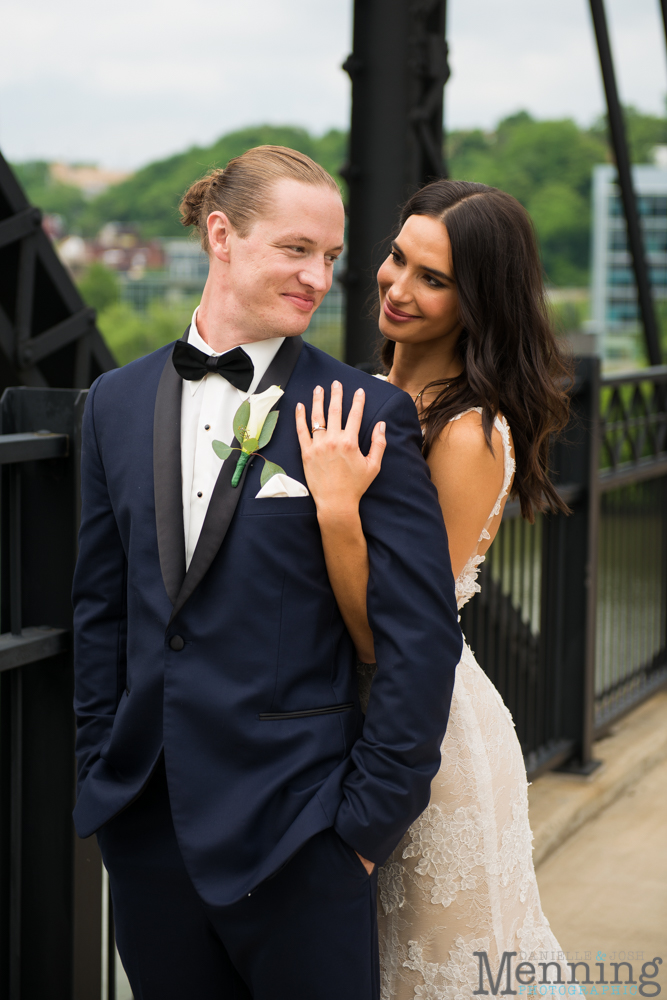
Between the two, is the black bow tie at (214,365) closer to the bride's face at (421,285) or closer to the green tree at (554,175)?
the bride's face at (421,285)

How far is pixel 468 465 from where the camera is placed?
1.84 meters

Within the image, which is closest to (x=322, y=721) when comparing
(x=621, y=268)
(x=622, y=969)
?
(x=622, y=969)

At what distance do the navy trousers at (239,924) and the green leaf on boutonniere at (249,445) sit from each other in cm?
53

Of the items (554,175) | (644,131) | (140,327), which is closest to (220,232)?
(140,327)

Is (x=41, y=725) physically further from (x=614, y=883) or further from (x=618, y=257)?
(x=618, y=257)

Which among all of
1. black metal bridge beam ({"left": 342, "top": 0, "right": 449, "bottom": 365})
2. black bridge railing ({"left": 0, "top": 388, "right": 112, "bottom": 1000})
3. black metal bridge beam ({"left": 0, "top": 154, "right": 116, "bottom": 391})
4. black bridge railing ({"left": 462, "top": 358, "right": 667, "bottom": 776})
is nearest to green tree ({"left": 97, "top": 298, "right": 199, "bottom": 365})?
black metal bridge beam ({"left": 0, "top": 154, "right": 116, "bottom": 391})

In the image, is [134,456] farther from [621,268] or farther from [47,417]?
[621,268]

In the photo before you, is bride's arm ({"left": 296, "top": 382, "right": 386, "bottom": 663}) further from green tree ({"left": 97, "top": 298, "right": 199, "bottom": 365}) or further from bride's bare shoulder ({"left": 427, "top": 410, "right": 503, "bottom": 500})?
green tree ({"left": 97, "top": 298, "right": 199, "bottom": 365})

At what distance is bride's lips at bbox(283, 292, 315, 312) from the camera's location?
155 centimetres

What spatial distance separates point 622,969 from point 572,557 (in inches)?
67.1

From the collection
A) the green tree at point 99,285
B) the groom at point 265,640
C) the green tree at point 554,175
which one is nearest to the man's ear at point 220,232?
the groom at point 265,640

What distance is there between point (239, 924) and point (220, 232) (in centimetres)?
105

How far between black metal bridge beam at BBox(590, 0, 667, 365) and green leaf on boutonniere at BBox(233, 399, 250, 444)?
497cm

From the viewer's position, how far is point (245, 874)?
1.55 metres
